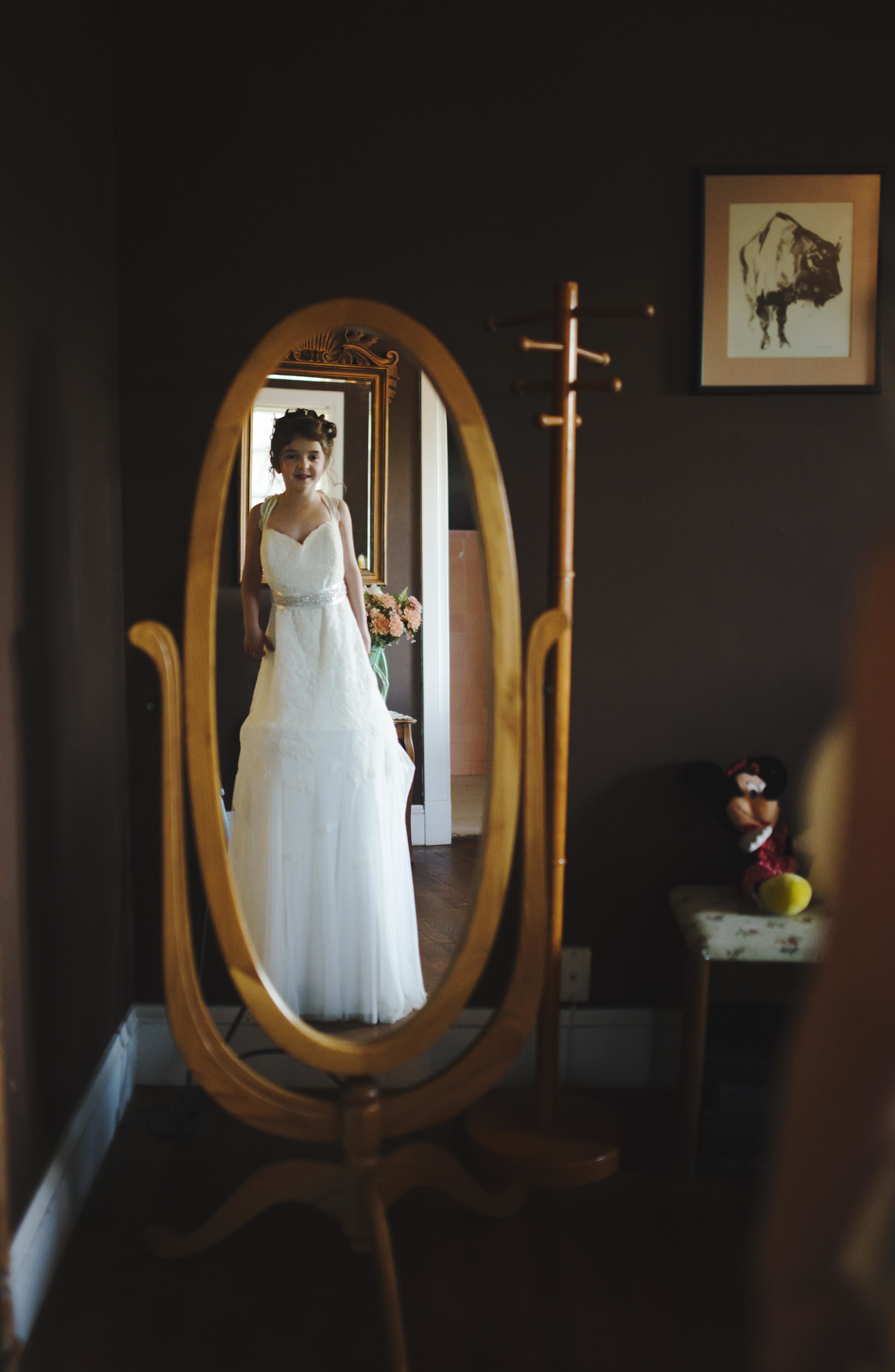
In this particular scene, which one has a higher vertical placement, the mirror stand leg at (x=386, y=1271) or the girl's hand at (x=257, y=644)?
the girl's hand at (x=257, y=644)

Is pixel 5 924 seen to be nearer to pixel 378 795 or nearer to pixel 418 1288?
pixel 378 795

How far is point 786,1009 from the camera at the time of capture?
1911 mm

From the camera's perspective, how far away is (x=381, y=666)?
61.2 inches

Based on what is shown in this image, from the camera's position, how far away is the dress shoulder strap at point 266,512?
60.7 inches

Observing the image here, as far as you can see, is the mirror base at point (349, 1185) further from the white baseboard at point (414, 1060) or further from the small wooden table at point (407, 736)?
the small wooden table at point (407, 736)

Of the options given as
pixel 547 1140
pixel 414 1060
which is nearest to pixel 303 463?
pixel 414 1060

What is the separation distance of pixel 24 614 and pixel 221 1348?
1101 millimetres

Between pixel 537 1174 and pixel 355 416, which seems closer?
pixel 355 416

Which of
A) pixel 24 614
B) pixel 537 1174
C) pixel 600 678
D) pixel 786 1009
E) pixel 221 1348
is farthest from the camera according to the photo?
pixel 600 678

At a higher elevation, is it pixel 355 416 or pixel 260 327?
pixel 260 327

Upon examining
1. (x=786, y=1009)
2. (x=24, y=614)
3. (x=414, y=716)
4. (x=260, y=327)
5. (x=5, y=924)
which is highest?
(x=260, y=327)

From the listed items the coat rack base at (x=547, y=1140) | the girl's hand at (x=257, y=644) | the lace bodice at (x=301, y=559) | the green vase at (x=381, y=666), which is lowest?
the coat rack base at (x=547, y=1140)

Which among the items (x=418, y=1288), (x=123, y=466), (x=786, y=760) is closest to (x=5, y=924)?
(x=418, y=1288)

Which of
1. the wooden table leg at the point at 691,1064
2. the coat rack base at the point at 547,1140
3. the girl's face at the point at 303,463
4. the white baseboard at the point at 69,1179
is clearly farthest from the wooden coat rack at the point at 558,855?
the white baseboard at the point at 69,1179
